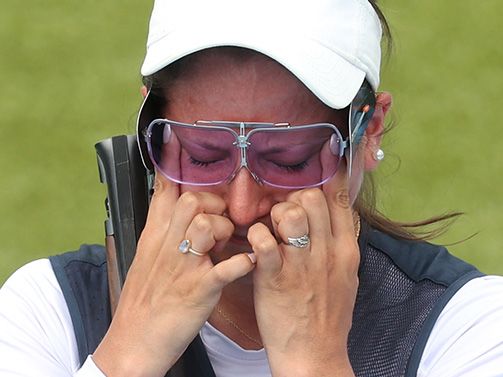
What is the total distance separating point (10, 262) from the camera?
6.00 m

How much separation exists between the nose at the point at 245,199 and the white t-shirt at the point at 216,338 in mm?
477

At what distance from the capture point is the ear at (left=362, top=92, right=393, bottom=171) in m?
3.37

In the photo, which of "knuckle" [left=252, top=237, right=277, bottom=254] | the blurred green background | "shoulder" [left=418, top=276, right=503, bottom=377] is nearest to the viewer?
"knuckle" [left=252, top=237, right=277, bottom=254]

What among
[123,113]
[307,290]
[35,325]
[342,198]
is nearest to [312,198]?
[342,198]

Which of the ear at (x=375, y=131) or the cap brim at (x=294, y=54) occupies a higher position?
the cap brim at (x=294, y=54)

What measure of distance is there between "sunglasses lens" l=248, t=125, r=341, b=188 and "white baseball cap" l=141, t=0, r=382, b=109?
0.34 feet

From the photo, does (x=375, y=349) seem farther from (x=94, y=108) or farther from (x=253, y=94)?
(x=94, y=108)

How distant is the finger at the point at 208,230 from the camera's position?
3.03 metres

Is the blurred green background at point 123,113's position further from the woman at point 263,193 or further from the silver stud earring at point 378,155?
the woman at point 263,193

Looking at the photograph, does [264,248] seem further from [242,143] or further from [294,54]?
[294,54]

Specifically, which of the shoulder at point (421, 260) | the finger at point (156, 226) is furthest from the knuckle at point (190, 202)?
the shoulder at point (421, 260)

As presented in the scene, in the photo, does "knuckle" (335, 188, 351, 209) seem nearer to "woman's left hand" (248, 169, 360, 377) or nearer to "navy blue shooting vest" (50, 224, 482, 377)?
"woman's left hand" (248, 169, 360, 377)

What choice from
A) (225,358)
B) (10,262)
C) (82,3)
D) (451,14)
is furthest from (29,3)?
(225,358)

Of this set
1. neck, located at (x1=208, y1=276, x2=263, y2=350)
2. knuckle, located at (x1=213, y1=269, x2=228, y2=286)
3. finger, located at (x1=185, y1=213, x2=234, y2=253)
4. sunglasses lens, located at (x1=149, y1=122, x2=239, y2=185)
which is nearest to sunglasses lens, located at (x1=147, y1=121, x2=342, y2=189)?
sunglasses lens, located at (x1=149, y1=122, x2=239, y2=185)
